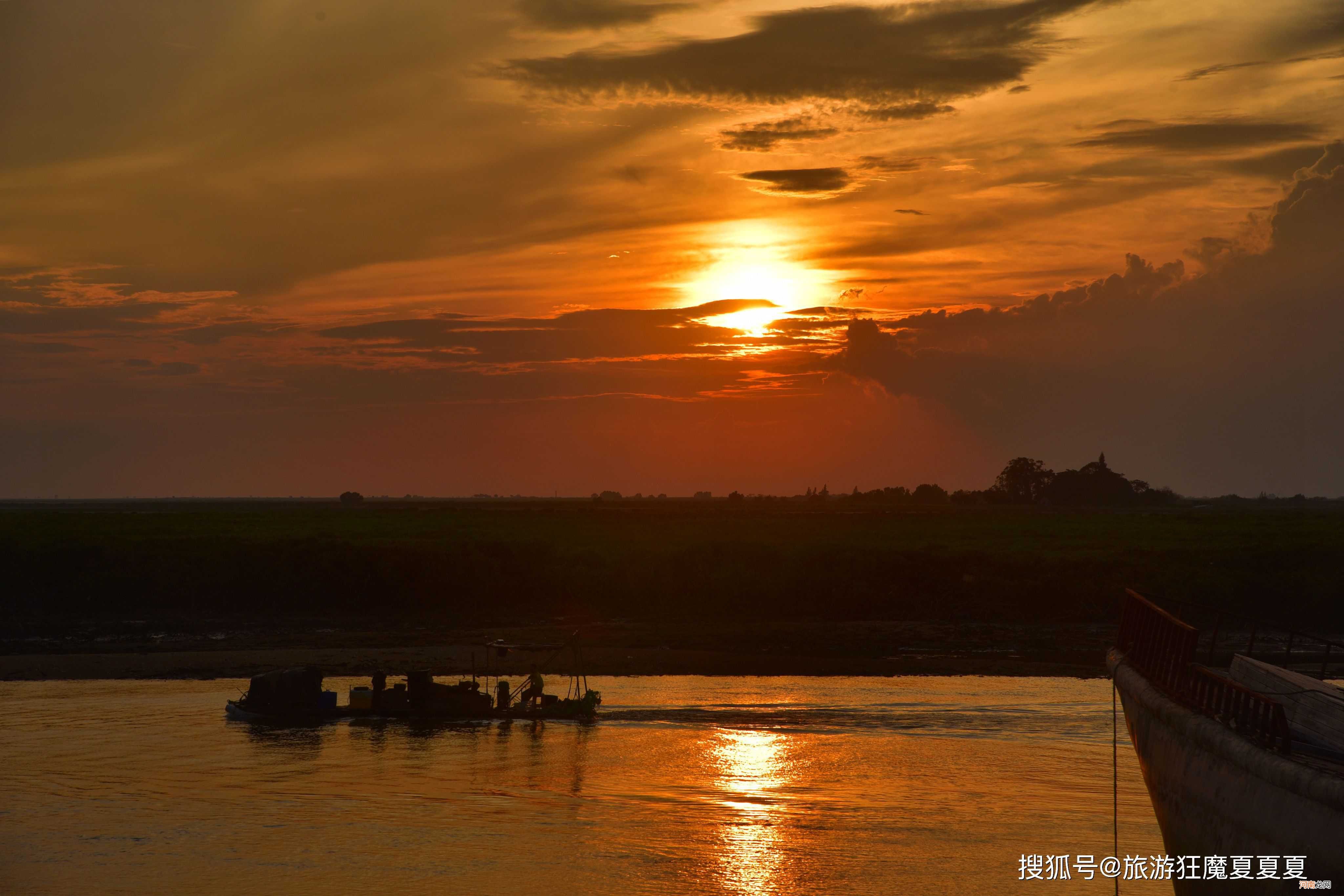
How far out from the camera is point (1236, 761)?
16.2 metres

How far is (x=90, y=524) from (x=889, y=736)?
127 metres

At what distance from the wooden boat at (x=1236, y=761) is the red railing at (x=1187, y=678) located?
0.9 inches

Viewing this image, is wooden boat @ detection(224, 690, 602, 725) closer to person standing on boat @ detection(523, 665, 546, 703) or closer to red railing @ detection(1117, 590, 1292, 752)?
person standing on boat @ detection(523, 665, 546, 703)

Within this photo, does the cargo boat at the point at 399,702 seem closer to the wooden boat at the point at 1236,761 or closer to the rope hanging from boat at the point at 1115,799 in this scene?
the rope hanging from boat at the point at 1115,799

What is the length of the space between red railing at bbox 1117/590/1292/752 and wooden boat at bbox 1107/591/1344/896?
0.02m

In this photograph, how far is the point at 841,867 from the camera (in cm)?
2423

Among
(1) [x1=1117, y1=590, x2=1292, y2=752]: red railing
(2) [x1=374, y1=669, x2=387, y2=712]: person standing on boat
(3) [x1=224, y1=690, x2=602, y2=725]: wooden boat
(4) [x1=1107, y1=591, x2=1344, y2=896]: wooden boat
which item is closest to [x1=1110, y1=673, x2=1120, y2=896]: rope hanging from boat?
(1) [x1=1117, y1=590, x2=1292, y2=752]: red railing

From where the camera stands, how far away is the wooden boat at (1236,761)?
1427cm

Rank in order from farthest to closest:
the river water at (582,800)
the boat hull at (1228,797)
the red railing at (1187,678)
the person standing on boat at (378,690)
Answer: the person standing on boat at (378,690) < the river water at (582,800) < the red railing at (1187,678) < the boat hull at (1228,797)

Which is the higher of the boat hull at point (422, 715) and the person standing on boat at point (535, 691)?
the person standing on boat at point (535, 691)

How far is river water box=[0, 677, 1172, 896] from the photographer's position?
24094 millimetres

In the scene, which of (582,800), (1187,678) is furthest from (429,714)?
(1187,678)

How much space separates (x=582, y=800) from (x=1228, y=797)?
17.8 metres

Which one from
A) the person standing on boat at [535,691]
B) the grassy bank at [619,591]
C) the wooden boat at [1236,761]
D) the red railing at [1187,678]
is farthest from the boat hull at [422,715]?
the wooden boat at [1236,761]
